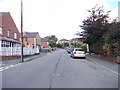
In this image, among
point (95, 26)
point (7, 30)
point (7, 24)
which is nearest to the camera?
point (95, 26)

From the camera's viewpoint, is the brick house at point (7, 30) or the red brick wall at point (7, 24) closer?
the brick house at point (7, 30)

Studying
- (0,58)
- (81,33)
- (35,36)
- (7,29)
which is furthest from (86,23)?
(35,36)

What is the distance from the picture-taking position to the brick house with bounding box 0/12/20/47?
86.9 ft

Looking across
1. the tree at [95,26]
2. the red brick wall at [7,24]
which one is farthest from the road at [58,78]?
the red brick wall at [7,24]

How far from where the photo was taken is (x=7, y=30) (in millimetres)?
29672

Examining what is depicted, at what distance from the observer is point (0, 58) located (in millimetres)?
17297

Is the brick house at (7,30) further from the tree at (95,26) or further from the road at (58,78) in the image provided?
the road at (58,78)

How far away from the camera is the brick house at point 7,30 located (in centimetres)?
2649

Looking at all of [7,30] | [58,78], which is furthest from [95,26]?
[7,30]

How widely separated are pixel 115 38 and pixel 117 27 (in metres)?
1.12

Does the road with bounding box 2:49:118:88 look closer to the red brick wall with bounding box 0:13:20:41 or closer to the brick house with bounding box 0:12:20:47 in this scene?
the brick house with bounding box 0:12:20:47

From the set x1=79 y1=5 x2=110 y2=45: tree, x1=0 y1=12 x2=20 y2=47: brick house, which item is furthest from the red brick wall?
x1=79 y1=5 x2=110 y2=45: tree

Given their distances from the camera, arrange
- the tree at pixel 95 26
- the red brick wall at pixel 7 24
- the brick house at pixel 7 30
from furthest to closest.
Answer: the red brick wall at pixel 7 24, the brick house at pixel 7 30, the tree at pixel 95 26

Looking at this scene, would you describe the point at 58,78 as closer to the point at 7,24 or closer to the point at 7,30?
the point at 7,30
